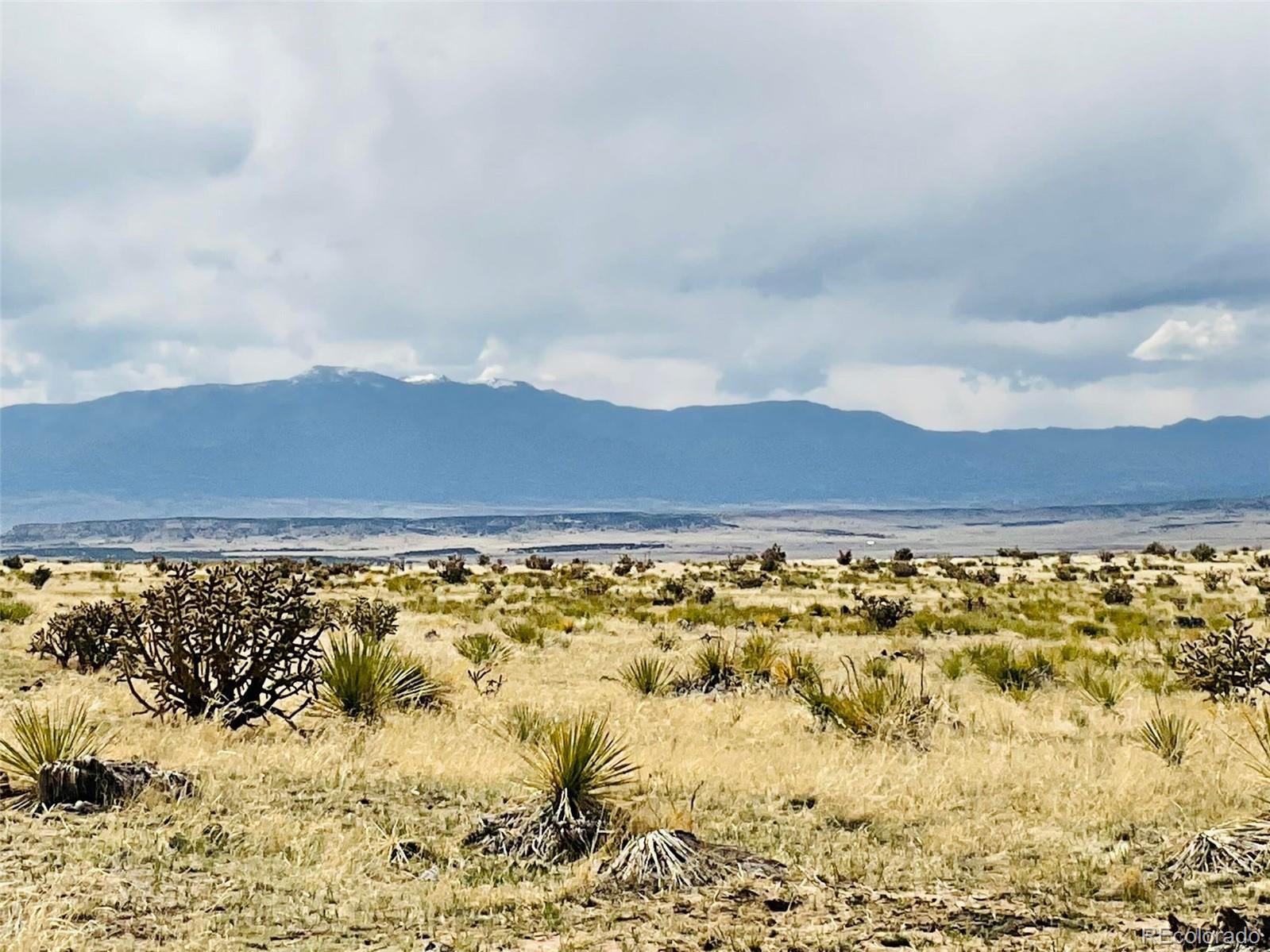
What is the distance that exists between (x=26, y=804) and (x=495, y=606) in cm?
2335

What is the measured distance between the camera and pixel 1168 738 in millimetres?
9562

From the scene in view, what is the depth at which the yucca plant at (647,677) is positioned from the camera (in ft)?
47.6

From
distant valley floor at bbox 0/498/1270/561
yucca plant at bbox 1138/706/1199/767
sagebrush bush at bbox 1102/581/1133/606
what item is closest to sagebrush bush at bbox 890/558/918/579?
sagebrush bush at bbox 1102/581/1133/606

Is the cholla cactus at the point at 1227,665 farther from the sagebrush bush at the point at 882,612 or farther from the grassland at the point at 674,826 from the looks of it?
the sagebrush bush at the point at 882,612

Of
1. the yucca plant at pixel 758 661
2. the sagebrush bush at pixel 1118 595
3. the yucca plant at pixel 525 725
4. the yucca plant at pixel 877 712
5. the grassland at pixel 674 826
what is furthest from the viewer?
the sagebrush bush at pixel 1118 595

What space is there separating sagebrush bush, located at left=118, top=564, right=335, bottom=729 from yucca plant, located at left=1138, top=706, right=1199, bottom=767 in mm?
8391

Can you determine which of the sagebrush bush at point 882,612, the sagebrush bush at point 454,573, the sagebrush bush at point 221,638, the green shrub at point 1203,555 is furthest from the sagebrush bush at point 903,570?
the sagebrush bush at point 221,638

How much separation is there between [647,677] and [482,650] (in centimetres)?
411

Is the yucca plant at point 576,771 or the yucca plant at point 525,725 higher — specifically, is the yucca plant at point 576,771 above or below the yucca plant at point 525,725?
above

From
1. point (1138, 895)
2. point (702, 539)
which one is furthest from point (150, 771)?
point (702, 539)

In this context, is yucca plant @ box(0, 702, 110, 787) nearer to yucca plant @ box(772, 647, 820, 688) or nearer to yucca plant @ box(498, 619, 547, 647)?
yucca plant @ box(772, 647, 820, 688)

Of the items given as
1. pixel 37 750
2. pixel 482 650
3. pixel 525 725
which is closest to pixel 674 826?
pixel 525 725

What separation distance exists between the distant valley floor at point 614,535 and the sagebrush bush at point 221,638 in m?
93.6

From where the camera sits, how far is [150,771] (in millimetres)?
7648
